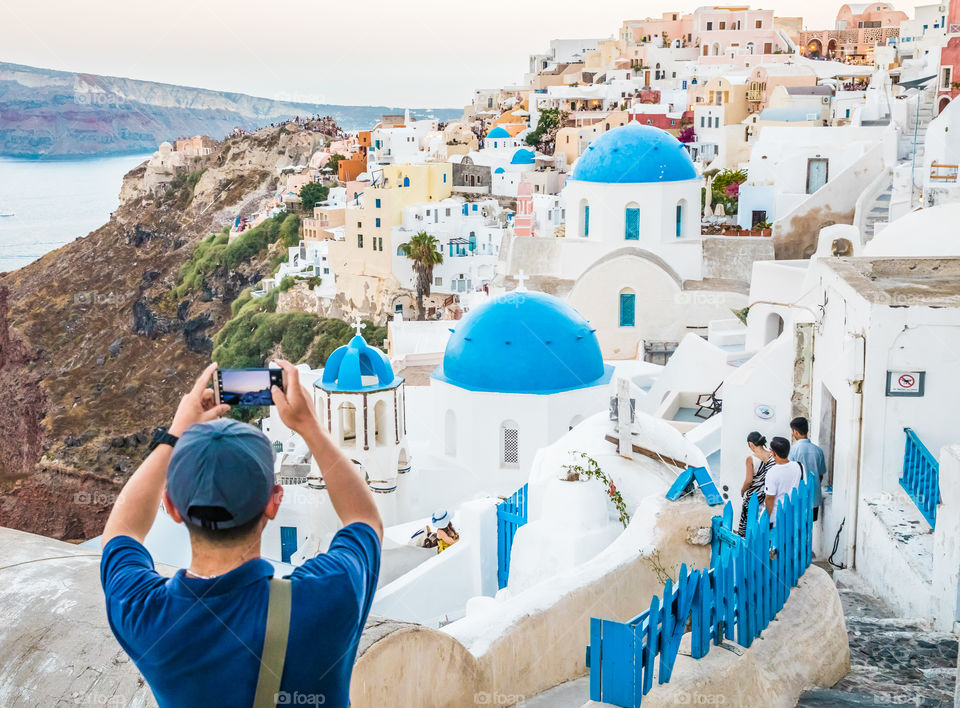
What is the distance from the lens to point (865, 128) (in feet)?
91.0

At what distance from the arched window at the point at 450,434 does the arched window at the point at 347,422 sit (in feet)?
4.15

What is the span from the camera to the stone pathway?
163 inches

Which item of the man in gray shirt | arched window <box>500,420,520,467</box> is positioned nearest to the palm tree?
arched window <box>500,420,520,467</box>

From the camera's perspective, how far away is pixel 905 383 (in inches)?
246

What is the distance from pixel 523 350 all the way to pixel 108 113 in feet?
200

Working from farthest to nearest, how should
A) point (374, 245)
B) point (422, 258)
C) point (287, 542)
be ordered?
point (374, 245) < point (422, 258) < point (287, 542)

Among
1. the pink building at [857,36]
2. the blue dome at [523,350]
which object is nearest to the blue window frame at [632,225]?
the blue dome at [523,350]

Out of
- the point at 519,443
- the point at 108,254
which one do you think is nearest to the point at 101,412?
the point at 108,254

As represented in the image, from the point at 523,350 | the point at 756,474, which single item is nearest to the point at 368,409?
the point at 523,350

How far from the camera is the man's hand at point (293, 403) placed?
245 cm

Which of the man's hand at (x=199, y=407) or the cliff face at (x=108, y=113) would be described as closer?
the man's hand at (x=199, y=407)

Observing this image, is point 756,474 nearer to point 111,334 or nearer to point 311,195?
point 311,195

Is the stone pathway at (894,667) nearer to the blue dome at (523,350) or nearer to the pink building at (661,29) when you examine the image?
the blue dome at (523,350)

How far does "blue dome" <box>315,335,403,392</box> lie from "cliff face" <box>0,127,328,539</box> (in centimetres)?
3099
